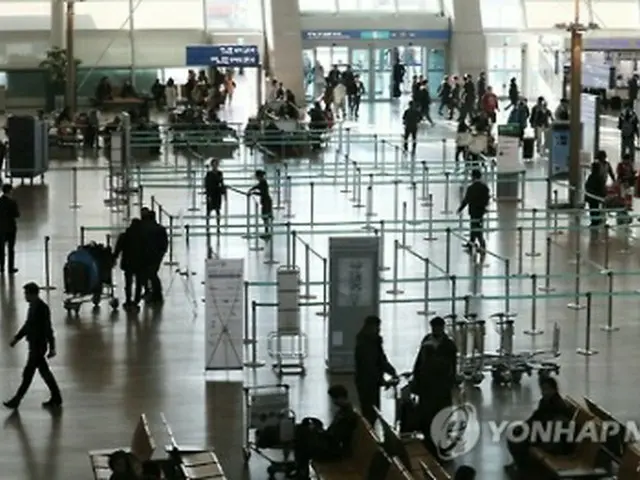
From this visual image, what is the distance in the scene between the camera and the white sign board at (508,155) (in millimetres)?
31859

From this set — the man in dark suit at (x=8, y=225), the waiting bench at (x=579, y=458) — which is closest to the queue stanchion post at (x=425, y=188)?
the man in dark suit at (x=8, y=225)

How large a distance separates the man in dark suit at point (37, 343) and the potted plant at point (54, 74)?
3168cm

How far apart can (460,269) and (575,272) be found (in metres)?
1.64

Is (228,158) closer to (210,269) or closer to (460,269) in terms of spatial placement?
(460,269)

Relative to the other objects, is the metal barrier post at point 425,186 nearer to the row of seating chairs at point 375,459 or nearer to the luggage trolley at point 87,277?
the luggage trolley at point 87,277

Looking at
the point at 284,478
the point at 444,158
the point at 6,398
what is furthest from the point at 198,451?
the point at 444,158

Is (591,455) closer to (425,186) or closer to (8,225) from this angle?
(8,225)

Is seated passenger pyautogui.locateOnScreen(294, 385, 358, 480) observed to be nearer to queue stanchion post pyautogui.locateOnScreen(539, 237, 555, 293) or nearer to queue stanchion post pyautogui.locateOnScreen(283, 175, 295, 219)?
queue stanchion post pyautogui.locateOnScreen(539, 237, 555, 293)

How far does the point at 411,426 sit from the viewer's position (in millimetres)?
14594

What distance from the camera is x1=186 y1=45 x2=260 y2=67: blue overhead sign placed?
43.8 metres

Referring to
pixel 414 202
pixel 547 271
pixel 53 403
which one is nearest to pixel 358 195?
pixel 414 202

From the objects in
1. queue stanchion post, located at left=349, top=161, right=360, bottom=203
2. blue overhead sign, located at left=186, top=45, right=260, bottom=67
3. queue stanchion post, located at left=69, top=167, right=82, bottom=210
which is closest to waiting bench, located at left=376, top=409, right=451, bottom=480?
queue stanchion post, located at left=69, top=167, right=82, bottom=210

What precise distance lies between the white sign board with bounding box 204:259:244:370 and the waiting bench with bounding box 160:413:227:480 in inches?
140

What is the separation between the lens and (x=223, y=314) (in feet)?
57.3
